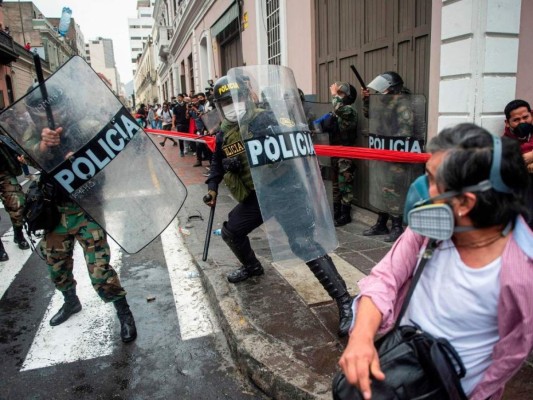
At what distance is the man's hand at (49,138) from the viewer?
2643mm

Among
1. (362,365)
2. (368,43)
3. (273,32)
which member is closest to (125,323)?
(362,365)

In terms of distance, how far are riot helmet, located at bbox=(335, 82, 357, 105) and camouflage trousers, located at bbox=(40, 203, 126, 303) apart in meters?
3.40

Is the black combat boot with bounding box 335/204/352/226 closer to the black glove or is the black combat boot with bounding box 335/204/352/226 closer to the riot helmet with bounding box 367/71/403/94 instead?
the riot helmet with bounding box 367/71/403/94

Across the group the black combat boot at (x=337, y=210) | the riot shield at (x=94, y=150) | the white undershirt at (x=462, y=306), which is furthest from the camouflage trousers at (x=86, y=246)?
the black combat boot at (x=337, y=210)

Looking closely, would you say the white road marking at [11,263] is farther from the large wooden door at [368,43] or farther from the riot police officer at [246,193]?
the large wooden door at [368,43]

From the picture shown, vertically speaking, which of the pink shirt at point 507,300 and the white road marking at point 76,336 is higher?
the pink shirt at point 507,300

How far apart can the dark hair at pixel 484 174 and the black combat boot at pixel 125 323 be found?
8.67 feet

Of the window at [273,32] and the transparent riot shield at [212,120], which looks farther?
the window at [273,32]

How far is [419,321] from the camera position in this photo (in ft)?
4.51

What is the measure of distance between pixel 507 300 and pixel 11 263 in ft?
16.9

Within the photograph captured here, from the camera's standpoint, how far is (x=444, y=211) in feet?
3.82

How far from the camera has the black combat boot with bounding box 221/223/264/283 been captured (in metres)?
3.58

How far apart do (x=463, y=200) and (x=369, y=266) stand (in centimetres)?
304

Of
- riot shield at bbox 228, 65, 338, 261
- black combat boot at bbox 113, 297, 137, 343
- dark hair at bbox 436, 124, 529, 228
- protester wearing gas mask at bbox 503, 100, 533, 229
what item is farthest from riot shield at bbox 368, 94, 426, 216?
dark hair at bbox 436, 124, 529, 228
